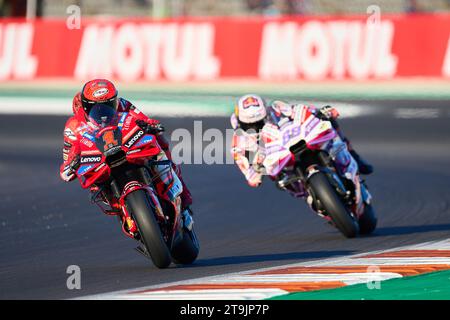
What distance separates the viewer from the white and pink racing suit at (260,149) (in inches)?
412

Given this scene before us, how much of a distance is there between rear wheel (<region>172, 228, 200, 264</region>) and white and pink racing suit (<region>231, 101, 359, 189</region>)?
4.83ft

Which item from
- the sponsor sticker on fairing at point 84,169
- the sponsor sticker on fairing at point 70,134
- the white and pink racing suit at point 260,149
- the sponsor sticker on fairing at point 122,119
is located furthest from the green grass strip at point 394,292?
the white and pink racing suit at point 260,149

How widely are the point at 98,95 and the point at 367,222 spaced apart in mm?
3366

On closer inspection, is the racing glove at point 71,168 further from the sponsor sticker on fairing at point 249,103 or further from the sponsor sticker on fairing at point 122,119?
the sponsor sticker on fairing at point 249,103

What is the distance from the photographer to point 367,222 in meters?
10.8

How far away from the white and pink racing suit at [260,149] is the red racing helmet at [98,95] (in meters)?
2.06

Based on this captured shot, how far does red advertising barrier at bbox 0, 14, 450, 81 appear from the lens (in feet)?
80.1

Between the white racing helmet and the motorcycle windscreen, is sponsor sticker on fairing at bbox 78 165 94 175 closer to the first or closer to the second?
the motorcycle windscreen

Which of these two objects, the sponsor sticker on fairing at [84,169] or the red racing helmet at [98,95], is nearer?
the sponsor sticker on fairing at [84,169]

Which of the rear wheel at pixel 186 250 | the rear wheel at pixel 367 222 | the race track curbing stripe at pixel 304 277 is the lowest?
the rear wheel at pixel 367 222

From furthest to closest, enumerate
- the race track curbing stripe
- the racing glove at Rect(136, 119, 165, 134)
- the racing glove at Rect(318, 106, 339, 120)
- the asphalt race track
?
the racing glove at Rect(318, 106, 339, 120)
the asphalt race track
the racing glove at Rect(136, 119, 165, 134)
the race track curbing stripe

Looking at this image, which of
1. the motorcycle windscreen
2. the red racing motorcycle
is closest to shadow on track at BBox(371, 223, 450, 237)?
the red racing motorcycle

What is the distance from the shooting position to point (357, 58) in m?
25.1

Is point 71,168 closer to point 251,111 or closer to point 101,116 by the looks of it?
point 101,116
